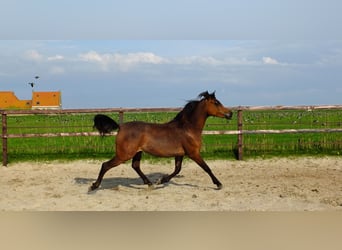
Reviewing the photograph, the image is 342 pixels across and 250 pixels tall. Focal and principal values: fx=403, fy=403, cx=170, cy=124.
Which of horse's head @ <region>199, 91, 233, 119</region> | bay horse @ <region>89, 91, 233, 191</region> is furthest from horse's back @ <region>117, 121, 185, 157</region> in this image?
horse's head @ <region>199, 91, 233, 119</region>

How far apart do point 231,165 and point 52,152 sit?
480 cm

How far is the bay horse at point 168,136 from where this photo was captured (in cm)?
670

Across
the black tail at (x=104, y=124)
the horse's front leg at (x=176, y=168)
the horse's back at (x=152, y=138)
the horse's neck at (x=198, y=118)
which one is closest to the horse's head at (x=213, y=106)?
the horse's neck at (x=198, y=118)

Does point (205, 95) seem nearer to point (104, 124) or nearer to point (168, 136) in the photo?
point (168, 136)

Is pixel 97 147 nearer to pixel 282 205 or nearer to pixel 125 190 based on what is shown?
pixel 125 190

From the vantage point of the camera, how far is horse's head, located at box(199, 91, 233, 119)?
7.14m

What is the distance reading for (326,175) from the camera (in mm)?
8500

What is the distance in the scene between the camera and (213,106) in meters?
7.16

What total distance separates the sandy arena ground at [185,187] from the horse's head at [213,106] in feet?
4.39

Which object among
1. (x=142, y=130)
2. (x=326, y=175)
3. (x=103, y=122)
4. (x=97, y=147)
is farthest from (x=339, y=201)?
(x=97, y=147)

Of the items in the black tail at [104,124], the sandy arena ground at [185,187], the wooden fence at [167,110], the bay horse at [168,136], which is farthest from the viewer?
the wooden fence at [167,110]

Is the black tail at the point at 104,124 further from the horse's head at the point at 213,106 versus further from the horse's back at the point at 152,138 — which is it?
the horse's head at the point at 213,106

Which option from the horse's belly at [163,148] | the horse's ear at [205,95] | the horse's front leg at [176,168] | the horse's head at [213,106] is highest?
the horse's ear at [205,95]

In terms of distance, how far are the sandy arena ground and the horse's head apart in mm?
1338
